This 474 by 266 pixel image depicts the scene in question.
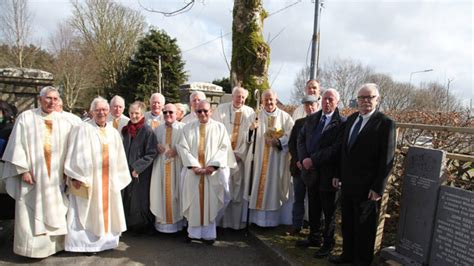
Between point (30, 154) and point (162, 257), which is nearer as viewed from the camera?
point (30, 154)

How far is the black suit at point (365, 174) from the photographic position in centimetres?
369

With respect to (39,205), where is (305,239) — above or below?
below

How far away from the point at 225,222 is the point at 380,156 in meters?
2.90

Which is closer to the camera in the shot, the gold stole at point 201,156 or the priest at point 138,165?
the gold stole at point 201,156

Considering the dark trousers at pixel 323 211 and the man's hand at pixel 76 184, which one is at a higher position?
the man's hand at pixel 76 184

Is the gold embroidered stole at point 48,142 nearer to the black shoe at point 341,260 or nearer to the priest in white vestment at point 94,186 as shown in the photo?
the priest in white vestment at point 94,186

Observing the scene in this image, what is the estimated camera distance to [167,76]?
2628cm

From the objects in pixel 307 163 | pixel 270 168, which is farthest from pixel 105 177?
pixel 307 163

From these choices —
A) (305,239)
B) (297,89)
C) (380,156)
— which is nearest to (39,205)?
(305,239)

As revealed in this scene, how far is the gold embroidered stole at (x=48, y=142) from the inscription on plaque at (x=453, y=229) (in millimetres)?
4374

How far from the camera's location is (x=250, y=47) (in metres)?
7.19

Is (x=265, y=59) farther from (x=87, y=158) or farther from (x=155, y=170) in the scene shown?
(x=87, y=158)

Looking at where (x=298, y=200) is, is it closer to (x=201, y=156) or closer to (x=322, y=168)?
(x=322, y=168)

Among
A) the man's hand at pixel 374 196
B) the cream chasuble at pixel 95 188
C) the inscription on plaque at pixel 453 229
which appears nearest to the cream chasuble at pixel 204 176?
the cream chasuble at pixel 95 188
